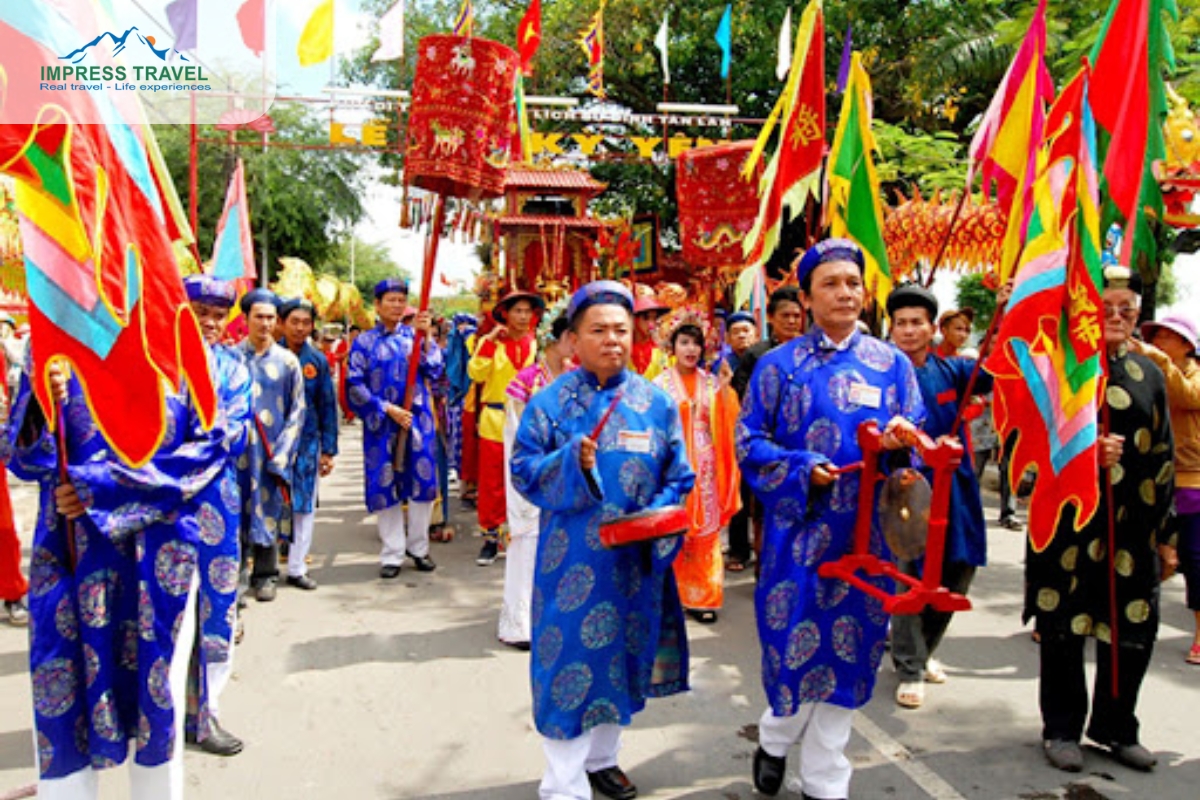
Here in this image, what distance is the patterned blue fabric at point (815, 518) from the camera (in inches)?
116

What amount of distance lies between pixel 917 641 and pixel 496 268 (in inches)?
394

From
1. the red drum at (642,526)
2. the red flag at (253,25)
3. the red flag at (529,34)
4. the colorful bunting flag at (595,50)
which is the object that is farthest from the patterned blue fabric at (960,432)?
the colorful bunting flag at (595,50)

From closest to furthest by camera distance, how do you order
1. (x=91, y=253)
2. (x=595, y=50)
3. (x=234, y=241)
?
(x=91, y=253)
(x=234, y=241)
(x=595, y=50)

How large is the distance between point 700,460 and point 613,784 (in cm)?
239

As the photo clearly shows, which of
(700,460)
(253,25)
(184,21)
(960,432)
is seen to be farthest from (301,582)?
(253,25)

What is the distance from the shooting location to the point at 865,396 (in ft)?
9.91

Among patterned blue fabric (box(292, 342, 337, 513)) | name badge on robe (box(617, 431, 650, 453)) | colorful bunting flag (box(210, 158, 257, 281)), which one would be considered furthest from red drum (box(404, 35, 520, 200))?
colorful bunting flag (box(210, 158, 257, 281))

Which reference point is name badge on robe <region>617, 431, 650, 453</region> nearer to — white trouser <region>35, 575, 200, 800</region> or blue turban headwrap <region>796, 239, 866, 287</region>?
blue turban headwrap <region>796, 239, 866, 287</region>

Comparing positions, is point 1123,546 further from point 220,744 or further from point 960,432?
point 220,744

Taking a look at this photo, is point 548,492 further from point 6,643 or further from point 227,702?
point 6,643

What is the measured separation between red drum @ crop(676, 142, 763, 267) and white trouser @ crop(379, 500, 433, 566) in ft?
12.2

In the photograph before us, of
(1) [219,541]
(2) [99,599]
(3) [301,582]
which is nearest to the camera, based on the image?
(2) [99,599]

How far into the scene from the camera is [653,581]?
121 inches

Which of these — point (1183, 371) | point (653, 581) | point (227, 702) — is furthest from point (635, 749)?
point (1183, 371)
